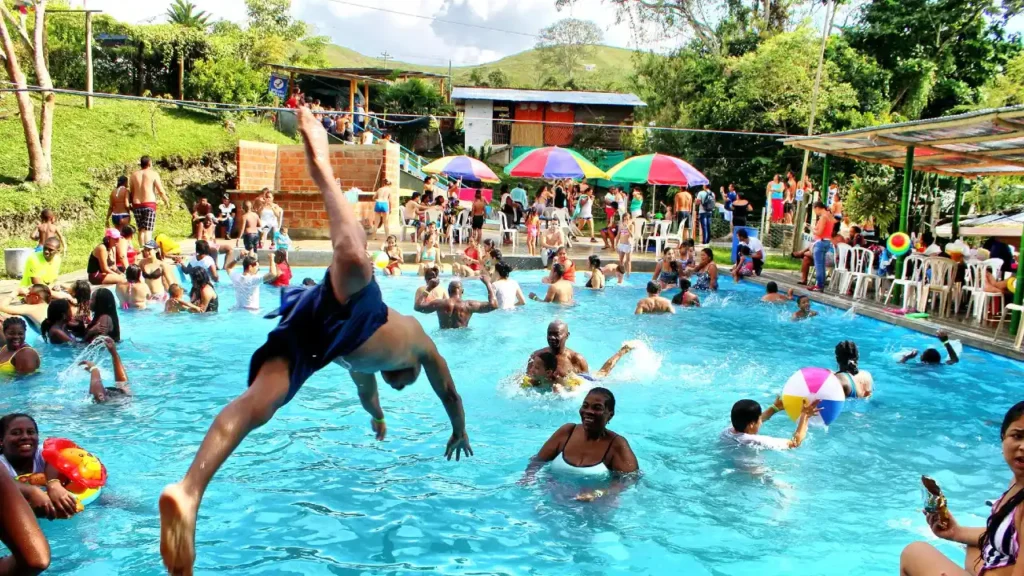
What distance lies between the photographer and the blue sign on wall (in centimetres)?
3344

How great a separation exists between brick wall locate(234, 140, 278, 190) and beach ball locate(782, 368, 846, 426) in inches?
782

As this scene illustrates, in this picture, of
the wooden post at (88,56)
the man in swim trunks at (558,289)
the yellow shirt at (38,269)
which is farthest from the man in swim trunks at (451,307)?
the wooden post at (88,56)

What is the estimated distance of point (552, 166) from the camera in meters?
21.1

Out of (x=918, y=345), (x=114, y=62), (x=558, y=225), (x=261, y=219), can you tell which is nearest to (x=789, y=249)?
(x=558, y=225)

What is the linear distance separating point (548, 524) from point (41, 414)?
554 centimetres

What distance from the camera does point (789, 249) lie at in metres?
22.8

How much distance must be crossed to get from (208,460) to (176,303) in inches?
439

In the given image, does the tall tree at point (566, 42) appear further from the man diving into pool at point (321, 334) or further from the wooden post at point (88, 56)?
the man diving into pool at point (321, 334)

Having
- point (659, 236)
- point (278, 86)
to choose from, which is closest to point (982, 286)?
point (659, 236)

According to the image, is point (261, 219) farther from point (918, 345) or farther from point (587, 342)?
point (918, 345)

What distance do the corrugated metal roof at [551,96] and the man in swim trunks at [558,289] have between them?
2692cm

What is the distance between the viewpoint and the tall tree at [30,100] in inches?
676

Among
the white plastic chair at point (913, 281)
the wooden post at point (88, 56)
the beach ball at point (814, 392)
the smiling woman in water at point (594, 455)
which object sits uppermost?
the wooden post at point (88, 56)

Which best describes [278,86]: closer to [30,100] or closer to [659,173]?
[30,100]
